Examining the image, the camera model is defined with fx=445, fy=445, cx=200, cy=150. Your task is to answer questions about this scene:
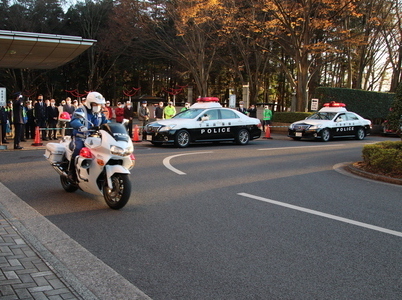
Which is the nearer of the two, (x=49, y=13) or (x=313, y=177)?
(x=313, y=177)

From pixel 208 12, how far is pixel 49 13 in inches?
1014

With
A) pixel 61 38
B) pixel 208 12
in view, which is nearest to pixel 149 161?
pixel 61 38

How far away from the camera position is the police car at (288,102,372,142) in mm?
21438

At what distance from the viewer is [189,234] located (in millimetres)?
5555

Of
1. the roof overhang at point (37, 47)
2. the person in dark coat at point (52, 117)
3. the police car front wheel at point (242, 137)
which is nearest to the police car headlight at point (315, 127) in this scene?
the police car front wheel at point (242, 137)

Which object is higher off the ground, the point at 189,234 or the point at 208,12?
the point at 208,12

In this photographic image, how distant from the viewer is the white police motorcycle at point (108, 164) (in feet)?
21.8

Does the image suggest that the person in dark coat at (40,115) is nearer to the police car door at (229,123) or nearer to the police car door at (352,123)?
the police car door at (229,123)

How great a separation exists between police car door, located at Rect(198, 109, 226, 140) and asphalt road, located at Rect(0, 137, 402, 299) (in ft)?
22.5

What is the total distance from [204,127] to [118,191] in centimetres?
1119

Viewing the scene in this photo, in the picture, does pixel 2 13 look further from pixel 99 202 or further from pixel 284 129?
pixel 99 202

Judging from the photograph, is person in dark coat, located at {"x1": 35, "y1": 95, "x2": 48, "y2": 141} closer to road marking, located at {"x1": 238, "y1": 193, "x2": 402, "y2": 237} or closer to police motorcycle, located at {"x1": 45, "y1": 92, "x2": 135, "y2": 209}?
police motorcycle, located at {"x1": 45, "y1": 92, "x2": 135, "y2": 209}

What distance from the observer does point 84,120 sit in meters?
7.51

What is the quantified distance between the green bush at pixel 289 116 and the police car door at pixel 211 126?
38.4 ft
